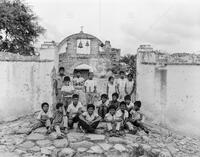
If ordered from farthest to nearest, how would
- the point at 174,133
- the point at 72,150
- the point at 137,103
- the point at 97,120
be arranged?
the point at 174,133, the point at 137,103, the point at 97,120, the point at 72,150

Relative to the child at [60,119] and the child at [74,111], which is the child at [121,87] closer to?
the child at [74,111]

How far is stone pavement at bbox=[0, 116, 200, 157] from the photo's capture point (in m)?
5.91

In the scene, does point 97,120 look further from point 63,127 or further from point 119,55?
point 119,55

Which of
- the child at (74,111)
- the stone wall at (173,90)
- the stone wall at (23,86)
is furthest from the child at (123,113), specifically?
the stone wall at (23,86)

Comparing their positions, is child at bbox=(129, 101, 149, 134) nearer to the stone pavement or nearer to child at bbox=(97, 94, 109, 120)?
the stone pavement

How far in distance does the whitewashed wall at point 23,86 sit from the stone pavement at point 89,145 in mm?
909

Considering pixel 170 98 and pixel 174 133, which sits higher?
pixel 170 98

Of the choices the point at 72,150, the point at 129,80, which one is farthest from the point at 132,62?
the point at 72,150

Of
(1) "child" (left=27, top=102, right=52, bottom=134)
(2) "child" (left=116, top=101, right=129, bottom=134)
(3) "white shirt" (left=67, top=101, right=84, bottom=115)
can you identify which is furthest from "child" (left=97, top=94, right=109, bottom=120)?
(1) "child" (left=27, top=102, right=52, bottom=134)

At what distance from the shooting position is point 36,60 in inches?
340

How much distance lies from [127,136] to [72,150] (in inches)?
60.5

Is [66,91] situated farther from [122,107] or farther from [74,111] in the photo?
[122,107]

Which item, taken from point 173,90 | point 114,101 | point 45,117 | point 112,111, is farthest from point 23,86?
point 173,90

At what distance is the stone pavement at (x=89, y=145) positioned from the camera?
19.4 ft
